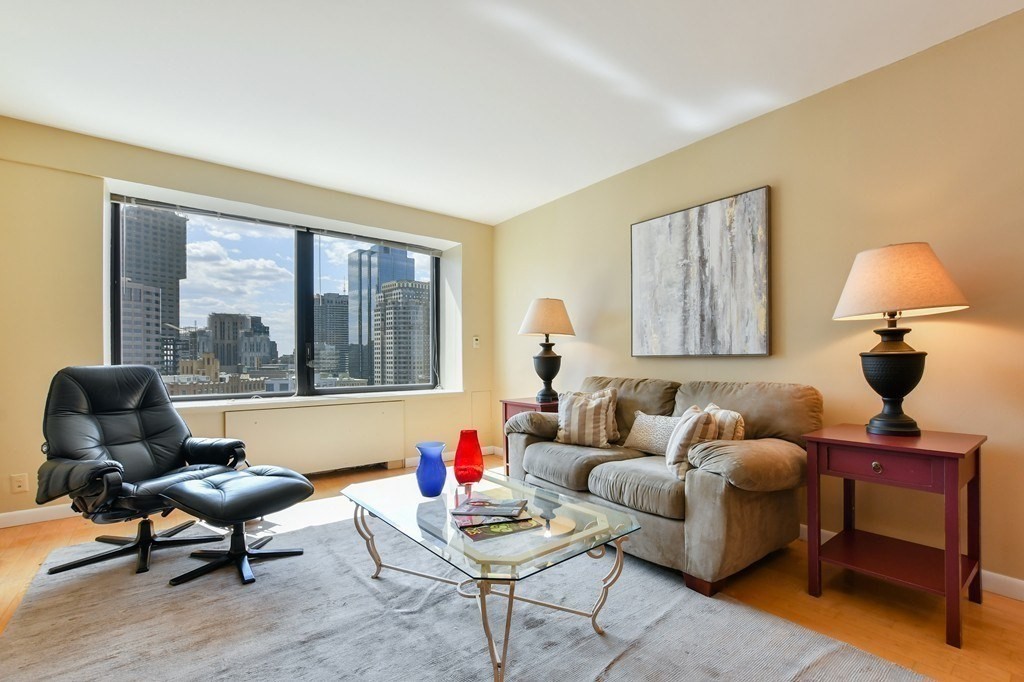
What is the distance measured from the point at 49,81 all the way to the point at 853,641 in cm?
441

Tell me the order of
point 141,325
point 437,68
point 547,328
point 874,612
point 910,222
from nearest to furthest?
point 874,612 → point 910,222 → point 437,68 → point 141,325 → point 547,328

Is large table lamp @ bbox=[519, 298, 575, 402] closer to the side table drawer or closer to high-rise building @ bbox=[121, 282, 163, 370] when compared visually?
the side table drawer

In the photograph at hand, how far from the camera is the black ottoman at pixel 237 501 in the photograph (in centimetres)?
203

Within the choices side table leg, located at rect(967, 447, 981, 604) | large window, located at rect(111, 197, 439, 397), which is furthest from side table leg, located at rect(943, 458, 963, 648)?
large window, located at rect(111, 197, 439, 397)

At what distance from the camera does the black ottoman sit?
2029 mm

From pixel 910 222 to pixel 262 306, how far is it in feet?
14.4

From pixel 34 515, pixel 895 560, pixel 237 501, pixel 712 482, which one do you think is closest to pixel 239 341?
pixel 34 515

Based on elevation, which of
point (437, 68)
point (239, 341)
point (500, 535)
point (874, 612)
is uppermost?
point (437, 68)

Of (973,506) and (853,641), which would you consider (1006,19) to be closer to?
(973,506)

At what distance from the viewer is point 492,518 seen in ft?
5.90

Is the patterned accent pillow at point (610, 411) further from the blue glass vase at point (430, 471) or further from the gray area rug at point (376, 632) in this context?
the blue glass vase at point (430, 471)

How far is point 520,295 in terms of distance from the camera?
4.74 meters

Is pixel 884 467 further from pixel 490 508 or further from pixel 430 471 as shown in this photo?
pixel 430 471

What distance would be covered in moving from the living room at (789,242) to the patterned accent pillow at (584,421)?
692 mm
